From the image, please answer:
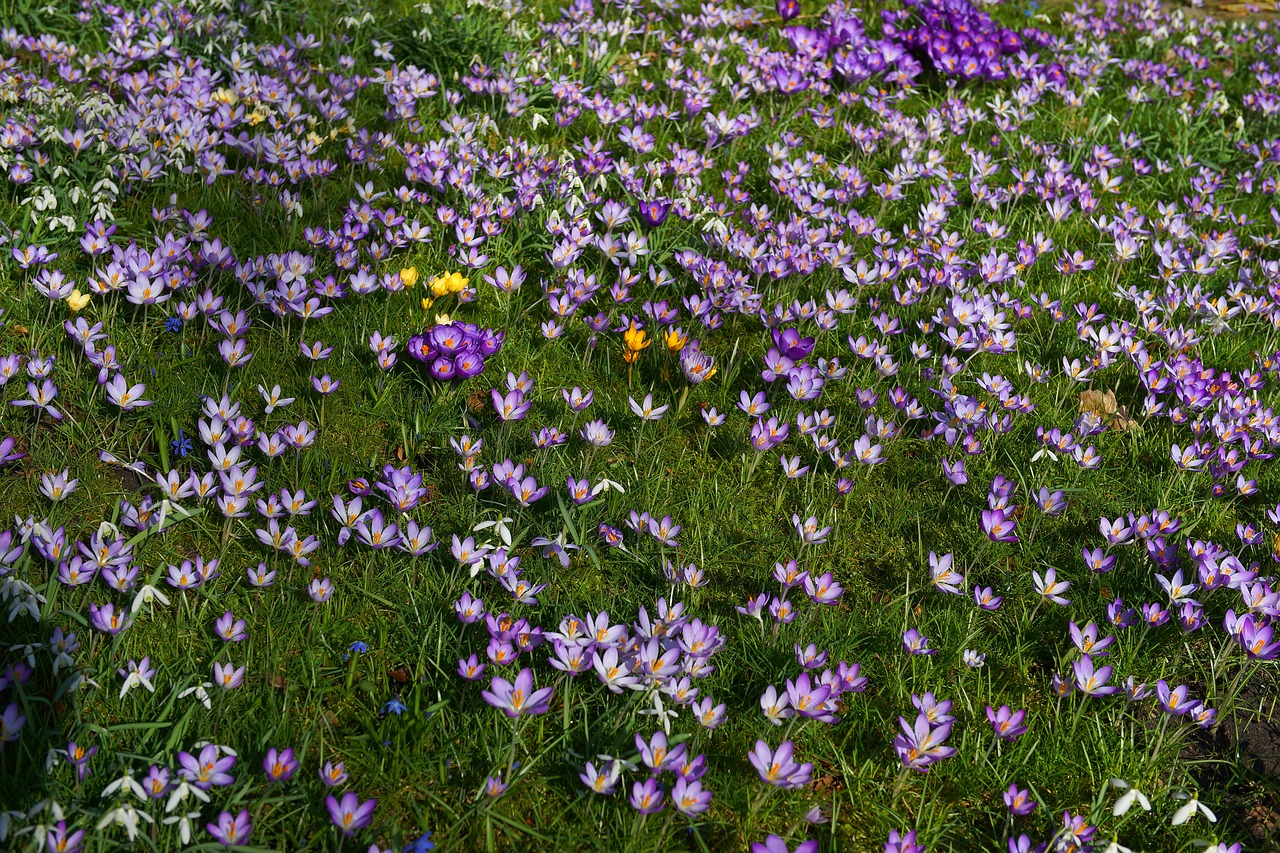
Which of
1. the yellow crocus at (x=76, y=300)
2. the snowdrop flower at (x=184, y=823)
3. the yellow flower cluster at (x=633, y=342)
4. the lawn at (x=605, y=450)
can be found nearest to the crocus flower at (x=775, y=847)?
the lawn at (x=605, y=450)

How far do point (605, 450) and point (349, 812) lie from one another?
151 cm

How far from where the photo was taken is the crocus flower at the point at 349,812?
6.97 ft

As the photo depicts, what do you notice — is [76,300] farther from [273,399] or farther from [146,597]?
[146,597]

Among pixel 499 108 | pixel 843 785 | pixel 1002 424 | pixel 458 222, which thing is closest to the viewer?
pixel 843 785

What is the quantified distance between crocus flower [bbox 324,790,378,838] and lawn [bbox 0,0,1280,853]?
0.01m

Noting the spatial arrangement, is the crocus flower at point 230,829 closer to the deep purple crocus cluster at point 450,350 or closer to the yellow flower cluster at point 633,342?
the deep purple crocus cluster at point 450,350

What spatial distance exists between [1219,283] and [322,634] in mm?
3954

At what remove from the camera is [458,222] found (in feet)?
13.4

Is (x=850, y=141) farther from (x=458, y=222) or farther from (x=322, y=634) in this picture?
(x=322, y=634)

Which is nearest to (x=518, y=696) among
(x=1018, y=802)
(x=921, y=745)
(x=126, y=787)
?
(x=126, y=787)

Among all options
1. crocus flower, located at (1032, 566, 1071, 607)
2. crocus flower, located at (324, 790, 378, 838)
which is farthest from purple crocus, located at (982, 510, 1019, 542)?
crocus flower, located at (324, 790, 378, 838)

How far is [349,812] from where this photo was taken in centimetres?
213

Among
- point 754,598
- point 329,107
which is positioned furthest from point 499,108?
point 754,598

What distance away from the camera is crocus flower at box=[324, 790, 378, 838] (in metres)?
2.12
